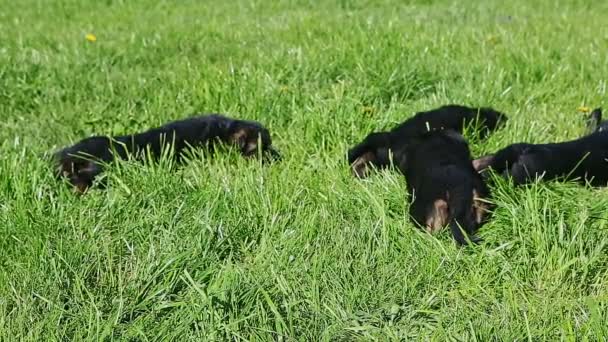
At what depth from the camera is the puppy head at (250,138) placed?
449 cm

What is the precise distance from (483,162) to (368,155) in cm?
63

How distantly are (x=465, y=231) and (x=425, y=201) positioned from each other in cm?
24

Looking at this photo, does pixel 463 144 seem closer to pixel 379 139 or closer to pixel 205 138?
pixel 379 139

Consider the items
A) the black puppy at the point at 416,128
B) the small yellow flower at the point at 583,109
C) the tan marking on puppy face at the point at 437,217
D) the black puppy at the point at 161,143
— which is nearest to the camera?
the tan marking on puppy face at the point at 437,217

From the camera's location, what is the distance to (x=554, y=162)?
12.6 feet

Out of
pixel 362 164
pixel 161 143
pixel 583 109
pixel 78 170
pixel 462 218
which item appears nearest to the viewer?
pixel 462 218

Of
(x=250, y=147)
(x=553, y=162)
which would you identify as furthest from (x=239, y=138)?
(x=553, y=162)

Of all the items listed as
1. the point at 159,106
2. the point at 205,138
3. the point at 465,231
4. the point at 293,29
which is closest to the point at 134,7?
the point at 293,29

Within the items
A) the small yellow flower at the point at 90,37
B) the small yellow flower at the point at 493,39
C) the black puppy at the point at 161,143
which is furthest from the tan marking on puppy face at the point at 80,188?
the small yellow flower at the point at 493,39

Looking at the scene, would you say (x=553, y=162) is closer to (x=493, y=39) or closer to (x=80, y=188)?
(x=80, y=188)

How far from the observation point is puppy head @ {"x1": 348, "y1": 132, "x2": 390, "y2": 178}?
416cm

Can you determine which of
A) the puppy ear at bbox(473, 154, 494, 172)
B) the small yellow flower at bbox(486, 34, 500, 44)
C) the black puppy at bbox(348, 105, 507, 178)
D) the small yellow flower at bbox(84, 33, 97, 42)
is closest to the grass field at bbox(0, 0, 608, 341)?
the black puppy at bbox(348, 105, 507, 178)

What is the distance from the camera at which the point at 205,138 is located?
457 centimetres

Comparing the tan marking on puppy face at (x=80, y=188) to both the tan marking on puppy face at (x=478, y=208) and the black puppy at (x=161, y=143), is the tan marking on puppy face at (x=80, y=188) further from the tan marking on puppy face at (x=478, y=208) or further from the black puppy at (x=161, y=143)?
the tan marking on puppy face at (x=478, y=208)
